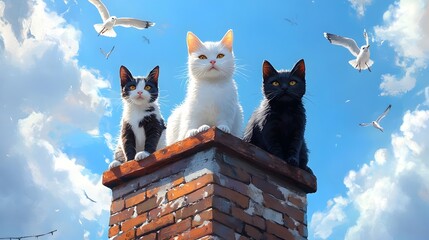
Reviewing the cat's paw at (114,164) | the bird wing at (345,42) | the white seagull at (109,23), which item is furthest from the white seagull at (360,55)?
the cat's paw at (114,164)

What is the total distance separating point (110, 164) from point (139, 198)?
1.77ft

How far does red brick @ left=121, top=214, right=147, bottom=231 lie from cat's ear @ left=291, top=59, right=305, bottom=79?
137 centimetres

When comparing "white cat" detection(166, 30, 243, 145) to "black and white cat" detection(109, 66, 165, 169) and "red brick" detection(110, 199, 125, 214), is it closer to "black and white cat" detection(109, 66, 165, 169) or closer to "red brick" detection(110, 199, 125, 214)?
"black and white cat" detection(109, 66, 165, 169)

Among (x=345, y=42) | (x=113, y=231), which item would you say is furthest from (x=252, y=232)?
(x=345, y=42)

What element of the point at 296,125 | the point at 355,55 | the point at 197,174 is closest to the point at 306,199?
the point at 296,125

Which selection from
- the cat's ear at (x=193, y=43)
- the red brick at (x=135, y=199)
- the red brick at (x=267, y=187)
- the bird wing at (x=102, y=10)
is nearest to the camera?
the red brick at (x=267, y=187)

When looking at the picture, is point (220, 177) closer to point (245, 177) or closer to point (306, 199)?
point (245, 177)

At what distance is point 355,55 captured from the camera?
1280 cm

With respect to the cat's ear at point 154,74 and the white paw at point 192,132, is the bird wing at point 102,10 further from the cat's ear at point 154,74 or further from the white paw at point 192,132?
the white paw at point 192,132

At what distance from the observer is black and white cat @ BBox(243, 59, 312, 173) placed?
4.72 metres

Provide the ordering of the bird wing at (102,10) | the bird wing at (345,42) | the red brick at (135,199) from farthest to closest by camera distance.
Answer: the bird wing at (102,10), the bird wing at (345,42), the red brick at (135,199)

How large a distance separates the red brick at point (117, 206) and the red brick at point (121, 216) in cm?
3

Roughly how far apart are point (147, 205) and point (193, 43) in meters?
1.27

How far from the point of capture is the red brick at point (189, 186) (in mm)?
4113
